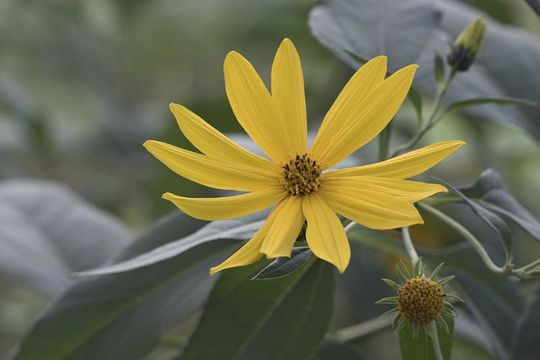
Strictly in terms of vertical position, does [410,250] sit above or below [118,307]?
below

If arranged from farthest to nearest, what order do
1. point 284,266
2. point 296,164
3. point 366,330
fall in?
point 366,330, point 296,164, point 284,266

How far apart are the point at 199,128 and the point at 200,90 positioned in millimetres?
1473

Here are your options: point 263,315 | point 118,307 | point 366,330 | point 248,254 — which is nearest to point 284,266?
point 248,254

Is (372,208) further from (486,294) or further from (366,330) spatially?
(366,330)

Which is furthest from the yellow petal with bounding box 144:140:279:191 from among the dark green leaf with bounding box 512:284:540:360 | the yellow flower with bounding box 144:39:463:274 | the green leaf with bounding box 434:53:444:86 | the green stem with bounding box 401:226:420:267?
the dark green leaf with bounding box 512:284:540:360

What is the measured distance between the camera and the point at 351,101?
68 cm

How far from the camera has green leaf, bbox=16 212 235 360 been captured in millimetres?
922

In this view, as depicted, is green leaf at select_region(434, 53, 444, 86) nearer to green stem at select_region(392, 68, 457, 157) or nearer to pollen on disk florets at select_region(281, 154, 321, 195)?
green stem at select_region(392, 68, 457, 157)

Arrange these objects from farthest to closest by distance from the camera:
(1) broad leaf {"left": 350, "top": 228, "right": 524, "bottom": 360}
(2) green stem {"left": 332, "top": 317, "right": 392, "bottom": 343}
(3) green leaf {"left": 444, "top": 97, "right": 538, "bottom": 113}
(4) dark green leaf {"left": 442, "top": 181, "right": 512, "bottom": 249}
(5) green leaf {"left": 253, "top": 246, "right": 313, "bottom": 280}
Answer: (2) green stem {"left": 332, "top": 317, "right": 392, "bottom": 343} → (1) broad leaf {"left": 350, "top": 228, "right": 524, "bottom": 360} → (3) green leaf {"left": 444, "top": 97, "right": 538, "bottom": 113} → (4) dark green leaf {"left": 442, "top": 181, "right": 512, "bottom": 249} → (5) green leaf {"left": 253, "top": 246, "right": 313, "bottom": 280}

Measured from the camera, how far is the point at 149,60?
2338 millimetres

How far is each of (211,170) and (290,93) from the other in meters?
0.09

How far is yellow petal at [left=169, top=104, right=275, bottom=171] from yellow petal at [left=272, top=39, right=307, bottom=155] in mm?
39

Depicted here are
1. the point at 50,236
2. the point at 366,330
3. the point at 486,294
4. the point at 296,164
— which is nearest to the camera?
the point at 296,164

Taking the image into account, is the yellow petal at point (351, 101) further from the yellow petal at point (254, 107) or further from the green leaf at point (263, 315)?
the green leaf at point (263, 315)
